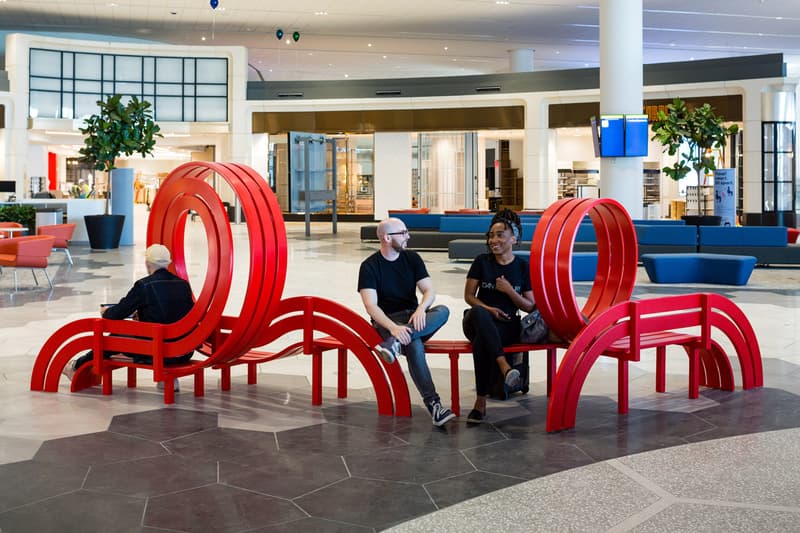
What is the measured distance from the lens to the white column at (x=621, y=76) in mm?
15961

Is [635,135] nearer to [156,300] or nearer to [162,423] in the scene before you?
[156,300]

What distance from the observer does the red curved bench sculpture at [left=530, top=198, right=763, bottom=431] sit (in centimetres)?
467

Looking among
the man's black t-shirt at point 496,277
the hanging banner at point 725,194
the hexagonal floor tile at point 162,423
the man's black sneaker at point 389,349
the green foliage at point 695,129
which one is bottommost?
the hexagonal floor tile at point 162,423

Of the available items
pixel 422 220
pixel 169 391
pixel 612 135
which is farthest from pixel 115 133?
pixel 169 391

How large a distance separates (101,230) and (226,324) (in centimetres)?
1338

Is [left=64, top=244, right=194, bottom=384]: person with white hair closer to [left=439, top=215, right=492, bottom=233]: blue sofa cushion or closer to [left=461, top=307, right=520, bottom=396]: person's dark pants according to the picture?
[left=461, top=307, right=520, bottom=396]: person's dark pants

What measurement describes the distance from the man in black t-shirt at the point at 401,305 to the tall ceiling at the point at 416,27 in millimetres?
20124

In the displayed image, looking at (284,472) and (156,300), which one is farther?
(156,300)

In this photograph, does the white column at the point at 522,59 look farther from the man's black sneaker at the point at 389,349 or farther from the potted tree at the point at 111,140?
the man's black sneaker at the point at 389,349

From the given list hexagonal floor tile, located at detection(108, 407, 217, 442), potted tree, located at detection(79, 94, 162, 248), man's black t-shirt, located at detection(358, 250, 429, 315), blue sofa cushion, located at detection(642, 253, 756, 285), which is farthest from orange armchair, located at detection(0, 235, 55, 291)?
blue sofa cushion, located at detection(642, 253, 756, 285)

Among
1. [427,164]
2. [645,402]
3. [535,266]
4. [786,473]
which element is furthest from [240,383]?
[427,164]

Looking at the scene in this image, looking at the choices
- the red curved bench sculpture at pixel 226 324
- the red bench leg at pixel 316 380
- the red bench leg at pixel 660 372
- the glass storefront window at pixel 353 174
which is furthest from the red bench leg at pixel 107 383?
the glass storefront window at pixel 353 174

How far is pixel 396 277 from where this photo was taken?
→ 5055 mm

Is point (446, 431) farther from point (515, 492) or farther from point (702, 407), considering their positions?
point (702, 407)
